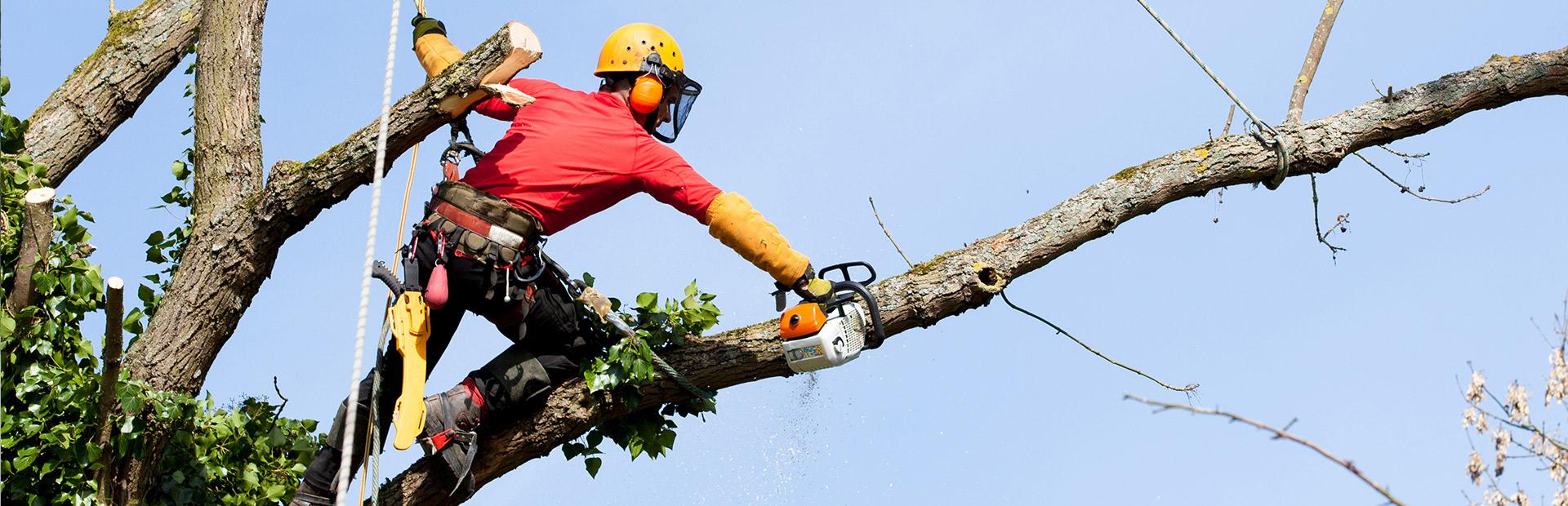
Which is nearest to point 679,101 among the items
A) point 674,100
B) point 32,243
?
point 674,100

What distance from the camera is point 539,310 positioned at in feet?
15.3

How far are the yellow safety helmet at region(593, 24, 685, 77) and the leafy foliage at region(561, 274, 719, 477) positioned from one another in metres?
0.72

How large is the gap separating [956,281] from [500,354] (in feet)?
4.87

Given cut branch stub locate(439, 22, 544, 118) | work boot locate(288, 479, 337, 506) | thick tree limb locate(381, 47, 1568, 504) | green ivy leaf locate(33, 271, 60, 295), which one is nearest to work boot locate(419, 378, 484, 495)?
thick tree limb locate(381, 47, 1568, 504)

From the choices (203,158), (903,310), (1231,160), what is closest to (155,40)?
(203,158)

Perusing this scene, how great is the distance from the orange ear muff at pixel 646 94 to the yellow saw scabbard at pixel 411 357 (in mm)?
990

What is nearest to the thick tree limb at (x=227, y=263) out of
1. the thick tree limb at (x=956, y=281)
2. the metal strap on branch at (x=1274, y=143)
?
the thick tree limb at (x=956, y=281)

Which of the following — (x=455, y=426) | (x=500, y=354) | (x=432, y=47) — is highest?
(x=432, y=47)

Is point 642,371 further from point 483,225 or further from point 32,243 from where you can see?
point 32,243

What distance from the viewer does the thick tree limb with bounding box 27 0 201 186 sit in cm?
571

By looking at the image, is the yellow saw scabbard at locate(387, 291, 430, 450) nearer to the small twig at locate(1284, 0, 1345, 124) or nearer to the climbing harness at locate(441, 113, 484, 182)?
the climbing harness at locate(441, 113, 484, 182)

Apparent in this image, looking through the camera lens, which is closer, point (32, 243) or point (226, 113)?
point (32, 243)

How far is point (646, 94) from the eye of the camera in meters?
4.89

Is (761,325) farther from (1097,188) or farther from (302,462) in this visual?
(302,462)
